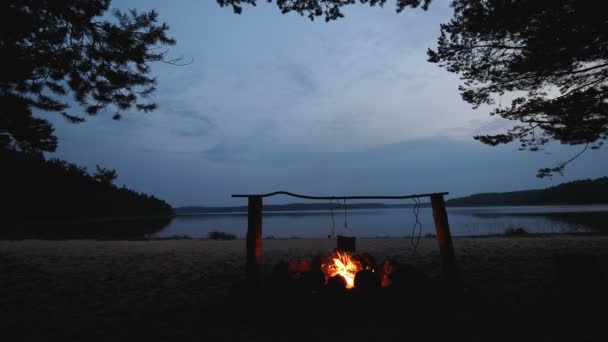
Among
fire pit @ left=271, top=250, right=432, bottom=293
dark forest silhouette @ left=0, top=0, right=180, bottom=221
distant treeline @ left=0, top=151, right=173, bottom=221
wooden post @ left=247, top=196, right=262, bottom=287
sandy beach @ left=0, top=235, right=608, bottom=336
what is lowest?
Answer: sandy beach @ left=0, top=235, right=608, bottom=336

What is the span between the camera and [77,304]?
187 inches

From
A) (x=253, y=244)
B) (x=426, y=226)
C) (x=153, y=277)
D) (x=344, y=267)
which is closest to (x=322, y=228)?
(x=426, y=226)

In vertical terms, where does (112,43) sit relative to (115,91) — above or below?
above

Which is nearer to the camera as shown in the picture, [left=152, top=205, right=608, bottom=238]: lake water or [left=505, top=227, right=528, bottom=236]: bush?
[left=505, top=227, right=528, bottom=236]: bush

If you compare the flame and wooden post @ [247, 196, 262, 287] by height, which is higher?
wooden post @ [247, 196, 262, 287]

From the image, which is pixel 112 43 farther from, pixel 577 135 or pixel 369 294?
pixel 577 135

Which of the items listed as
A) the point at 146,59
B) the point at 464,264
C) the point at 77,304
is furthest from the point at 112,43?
the point at 464,264

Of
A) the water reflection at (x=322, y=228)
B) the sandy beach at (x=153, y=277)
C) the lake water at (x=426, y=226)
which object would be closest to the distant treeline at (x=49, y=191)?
the water reflection at (x=322, y=228)

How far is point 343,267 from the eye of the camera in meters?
4.80

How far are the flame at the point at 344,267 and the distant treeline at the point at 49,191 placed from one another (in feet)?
127

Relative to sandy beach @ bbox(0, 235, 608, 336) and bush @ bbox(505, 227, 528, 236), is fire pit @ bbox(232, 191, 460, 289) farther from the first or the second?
Result: bush @ bbox(505, 227, 528, 236)

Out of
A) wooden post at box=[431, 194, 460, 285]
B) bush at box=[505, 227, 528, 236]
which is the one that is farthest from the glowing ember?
bush at box=[505, 227, 528, 236]

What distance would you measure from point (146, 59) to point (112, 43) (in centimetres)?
58

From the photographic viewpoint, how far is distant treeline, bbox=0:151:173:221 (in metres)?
44.8
